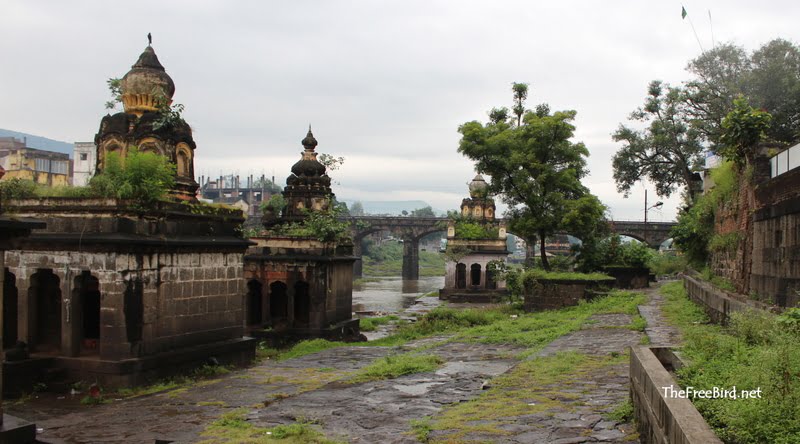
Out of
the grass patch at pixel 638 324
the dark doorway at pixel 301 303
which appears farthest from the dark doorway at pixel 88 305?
the grass patch at pixel 638 324

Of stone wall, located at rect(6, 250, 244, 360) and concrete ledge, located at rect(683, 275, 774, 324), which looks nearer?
concrete ledge, located at rect(683, 275, 774, 324)

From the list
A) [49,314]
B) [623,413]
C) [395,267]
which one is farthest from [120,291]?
[395,267]

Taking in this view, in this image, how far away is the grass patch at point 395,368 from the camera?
10.3 metres

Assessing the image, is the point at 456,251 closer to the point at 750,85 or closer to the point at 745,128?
the point at 750,85

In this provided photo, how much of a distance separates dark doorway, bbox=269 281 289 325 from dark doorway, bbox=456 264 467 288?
18.6 metres

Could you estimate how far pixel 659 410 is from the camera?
497 centimetres

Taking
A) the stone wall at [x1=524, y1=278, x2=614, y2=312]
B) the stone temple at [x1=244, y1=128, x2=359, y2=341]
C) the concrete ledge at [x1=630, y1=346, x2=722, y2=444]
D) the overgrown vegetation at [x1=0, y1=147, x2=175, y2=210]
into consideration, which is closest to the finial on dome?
the stone temple at [x1=244, y1=128, x2=359, y2=341]

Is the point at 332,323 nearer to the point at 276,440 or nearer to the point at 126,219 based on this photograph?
the point at 126,219

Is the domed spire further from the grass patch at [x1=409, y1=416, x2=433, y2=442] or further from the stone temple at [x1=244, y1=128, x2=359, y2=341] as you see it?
the grass patch at [x1=409, y1=416, x2=433, y2=442]

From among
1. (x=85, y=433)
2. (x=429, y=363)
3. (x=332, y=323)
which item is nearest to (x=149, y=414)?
(x=85, y=433)

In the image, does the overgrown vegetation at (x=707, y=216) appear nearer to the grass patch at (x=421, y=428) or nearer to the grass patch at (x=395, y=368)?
the grass patch at (x=395, y=368)

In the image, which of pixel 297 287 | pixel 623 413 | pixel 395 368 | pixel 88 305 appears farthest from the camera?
pixel 297 287

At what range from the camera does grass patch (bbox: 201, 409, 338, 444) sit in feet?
21.5

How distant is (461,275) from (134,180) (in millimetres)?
27730
